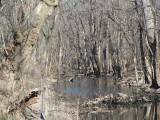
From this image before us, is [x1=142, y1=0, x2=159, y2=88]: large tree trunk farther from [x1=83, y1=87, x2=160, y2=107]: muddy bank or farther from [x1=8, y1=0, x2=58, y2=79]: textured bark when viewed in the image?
[x1=8, y1=0, x2=58, y2=79]: textured bark

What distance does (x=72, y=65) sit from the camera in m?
54.1

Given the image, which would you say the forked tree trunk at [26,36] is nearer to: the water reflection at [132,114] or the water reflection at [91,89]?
the water reflection at [132,114]

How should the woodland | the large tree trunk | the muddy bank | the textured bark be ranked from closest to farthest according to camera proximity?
the textured bark < the woodland < the muddy bank < the large tree trunk

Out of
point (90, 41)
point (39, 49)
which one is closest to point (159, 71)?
point (39, 49)

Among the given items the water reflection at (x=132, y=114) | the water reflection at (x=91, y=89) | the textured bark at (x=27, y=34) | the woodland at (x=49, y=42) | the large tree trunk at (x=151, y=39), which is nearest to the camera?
the textured bark at (x=27, y=34)

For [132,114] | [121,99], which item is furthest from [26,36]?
[121,99]

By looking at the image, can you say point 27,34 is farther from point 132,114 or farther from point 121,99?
point 121,99

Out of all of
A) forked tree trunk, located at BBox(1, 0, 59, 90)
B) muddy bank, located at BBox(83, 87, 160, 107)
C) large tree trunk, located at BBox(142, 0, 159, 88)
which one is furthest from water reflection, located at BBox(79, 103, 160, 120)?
forked tree trunk, located at BBox(1, 0, 59, 90)

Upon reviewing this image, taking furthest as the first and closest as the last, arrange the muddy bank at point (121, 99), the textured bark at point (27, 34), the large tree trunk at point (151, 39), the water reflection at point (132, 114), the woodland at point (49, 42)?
the large tree trunk at point (151, 39) < the muddy bank at point (121, 99) < the water reflection at point (132, 114) < the woodland at point (49, 42) < the textured bark at point (27, 34)

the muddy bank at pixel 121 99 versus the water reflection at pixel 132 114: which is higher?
the muddy bank at pixel 121 99

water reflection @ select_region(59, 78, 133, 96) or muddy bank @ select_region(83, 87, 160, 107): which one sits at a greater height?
water reflection @ select_region(59, 78, 133, 96)

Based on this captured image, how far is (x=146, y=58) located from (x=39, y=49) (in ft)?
34.2

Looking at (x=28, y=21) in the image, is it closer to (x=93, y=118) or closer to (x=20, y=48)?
(x=20, y=48)

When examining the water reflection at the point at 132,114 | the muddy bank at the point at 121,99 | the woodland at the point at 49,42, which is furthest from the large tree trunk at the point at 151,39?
the water reflection at the point at 132,114
